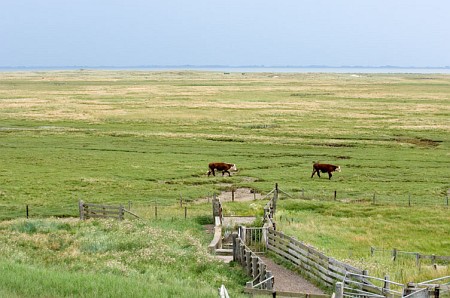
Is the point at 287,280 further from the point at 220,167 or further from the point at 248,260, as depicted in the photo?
A: the point at 220,167

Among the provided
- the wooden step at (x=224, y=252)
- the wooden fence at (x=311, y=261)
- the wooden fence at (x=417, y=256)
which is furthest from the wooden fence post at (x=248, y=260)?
the wooden fence at (x=417, y=256)

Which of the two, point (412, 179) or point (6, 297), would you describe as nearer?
point (6, 297)

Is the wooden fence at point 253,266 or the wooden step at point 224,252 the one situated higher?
the wooden fence at point 253,266

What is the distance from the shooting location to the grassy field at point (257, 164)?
90.3 feet

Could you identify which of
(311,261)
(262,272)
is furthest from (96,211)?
(262,272)

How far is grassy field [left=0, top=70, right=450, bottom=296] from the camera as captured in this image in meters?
27.5

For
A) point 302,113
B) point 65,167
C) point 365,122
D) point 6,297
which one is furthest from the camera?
point 302,113

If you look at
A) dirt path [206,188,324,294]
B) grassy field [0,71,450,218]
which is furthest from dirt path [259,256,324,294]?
grassy field [0,71,450,218]

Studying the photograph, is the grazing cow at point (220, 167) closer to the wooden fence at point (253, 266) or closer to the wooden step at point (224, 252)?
the wooden step at point (224, 252)

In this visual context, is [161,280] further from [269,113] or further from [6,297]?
[269,113]

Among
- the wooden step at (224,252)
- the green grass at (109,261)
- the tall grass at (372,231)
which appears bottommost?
the tall grass at (372,231)

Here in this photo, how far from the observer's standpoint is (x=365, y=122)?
230ft

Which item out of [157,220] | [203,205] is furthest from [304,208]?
[157,220]

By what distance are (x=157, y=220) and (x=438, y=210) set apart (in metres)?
13.7
